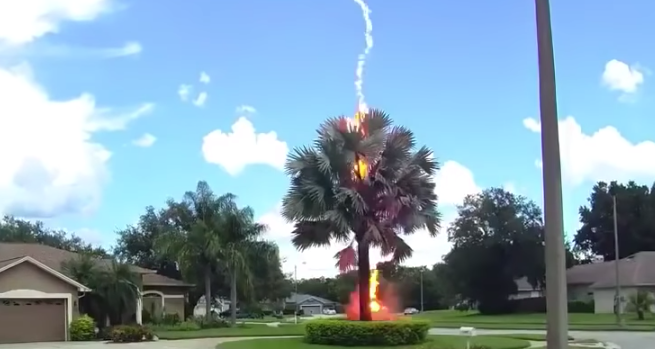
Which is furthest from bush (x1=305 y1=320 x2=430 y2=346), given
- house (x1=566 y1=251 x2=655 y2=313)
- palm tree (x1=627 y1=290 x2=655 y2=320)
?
house (x1=566 y1=251 x2=655 y2=313)

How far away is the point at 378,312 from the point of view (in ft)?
97.0

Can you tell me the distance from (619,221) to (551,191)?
8658 cm

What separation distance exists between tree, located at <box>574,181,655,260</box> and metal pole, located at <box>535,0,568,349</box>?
84.8 meters

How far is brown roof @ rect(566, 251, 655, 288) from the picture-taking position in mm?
64875

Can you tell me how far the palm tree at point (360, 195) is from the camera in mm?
28484

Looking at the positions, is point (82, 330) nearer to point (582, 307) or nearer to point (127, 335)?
point (127, 335)

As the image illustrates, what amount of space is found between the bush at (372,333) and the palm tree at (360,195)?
111 cm

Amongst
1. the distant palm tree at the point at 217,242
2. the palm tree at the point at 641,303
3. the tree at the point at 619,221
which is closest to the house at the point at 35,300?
the distant palm tree at the point at 217,242

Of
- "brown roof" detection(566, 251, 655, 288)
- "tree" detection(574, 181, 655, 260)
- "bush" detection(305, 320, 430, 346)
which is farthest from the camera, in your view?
"tree" detection(574, 181, 655, 260)

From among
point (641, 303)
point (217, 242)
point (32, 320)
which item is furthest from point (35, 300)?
point (641, 303)

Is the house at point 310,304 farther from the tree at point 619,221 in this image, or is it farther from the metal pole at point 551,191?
the metal pole at point 551,191

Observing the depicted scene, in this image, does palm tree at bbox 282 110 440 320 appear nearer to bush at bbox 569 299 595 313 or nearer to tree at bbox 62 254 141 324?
tree at bbox 62 254 141 324

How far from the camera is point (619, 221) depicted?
285 ft

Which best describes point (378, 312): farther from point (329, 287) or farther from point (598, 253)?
point (329, 287)
